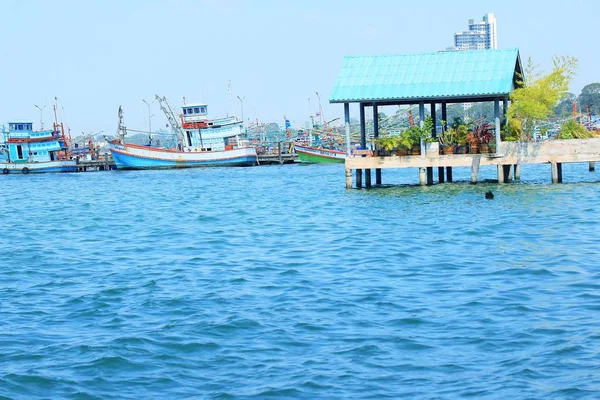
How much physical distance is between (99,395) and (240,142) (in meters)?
96.3

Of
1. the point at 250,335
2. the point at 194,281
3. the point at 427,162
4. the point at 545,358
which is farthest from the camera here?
the point at 427,162

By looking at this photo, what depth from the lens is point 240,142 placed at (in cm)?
10862

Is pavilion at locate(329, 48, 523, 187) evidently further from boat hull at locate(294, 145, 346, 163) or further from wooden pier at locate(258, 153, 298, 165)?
wooden pier at locate(258, 153, 298, 165)

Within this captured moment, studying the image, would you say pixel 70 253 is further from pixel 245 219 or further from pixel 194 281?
pixel 245 219

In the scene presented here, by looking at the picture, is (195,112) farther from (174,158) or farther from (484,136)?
(484,136)

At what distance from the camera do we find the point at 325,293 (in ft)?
62.5

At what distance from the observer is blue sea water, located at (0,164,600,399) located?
1312 cm

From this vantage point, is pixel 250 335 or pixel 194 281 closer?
pixel 250 335

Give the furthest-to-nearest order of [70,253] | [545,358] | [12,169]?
[12,169], [70,253], [545,358]

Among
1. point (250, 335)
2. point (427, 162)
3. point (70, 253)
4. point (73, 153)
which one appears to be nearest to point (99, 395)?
point (250, 335)

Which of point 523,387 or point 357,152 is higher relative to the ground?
point 357,152

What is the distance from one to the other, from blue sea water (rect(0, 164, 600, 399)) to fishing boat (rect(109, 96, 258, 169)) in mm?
70235

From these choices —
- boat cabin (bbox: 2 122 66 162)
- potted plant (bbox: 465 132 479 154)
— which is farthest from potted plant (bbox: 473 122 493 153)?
boat cabin (bbox: 2 122 66 162)

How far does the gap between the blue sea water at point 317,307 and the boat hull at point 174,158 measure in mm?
70080
